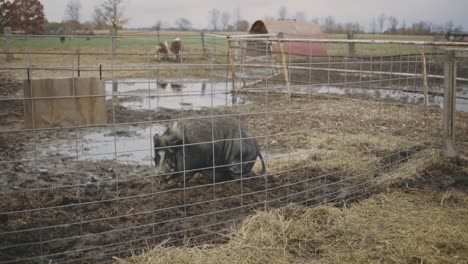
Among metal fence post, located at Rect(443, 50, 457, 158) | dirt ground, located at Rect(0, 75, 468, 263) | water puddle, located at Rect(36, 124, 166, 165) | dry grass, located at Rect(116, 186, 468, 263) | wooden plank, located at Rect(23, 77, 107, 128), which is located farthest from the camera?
water puddle, located at Rect(36, 124, 166, 165)

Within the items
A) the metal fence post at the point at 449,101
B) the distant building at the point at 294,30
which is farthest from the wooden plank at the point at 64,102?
the distant building at the point at 294,30

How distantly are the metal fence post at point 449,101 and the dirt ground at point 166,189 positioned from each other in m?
0.28

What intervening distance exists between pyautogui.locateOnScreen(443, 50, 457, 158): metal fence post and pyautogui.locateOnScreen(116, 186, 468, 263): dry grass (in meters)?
1.76

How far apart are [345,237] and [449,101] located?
3.52 m

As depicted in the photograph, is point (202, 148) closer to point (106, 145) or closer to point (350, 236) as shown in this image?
point (350, 236)

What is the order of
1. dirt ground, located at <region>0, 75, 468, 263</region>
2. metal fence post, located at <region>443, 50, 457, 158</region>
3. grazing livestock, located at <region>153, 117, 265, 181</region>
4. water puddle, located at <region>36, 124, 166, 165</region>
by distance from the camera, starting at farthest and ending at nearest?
1. water puddle, located at <region>36, 124, 166, 165</region>
2. metal fence post, located at <region>443, 50, 457, 158</region>
3. grazing livestock, located at <region>153, 117, 265, 181</region>
4. dirt ground, located at <region>0, 75, 468, 263</region>

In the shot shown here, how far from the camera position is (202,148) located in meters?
5.78

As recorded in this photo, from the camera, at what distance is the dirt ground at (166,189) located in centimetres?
391

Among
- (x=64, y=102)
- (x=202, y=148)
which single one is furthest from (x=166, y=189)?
(x=64, y=102)

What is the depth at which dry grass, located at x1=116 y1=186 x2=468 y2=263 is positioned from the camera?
371 cm

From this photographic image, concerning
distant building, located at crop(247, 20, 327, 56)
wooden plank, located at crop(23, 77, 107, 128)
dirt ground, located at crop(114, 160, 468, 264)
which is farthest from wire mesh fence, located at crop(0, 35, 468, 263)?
distant building, located at crop(247, 20, 327, 56)

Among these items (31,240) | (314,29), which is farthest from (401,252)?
(314,29)

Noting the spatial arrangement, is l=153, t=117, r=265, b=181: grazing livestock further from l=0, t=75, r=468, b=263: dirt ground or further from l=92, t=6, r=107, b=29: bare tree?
l=92, t=6, r=107, b=29: bare tree

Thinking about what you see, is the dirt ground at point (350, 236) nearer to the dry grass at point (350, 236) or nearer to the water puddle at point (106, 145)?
the dry grass at point (350, 236)
